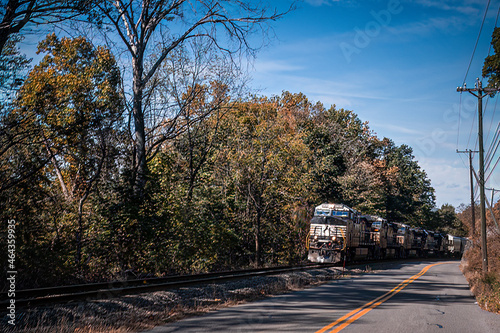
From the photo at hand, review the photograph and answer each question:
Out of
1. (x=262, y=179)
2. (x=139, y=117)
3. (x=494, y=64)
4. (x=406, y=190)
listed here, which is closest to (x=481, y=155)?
(x=494, y=64)

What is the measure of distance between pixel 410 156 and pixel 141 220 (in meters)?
76.2

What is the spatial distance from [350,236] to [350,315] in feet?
63.8

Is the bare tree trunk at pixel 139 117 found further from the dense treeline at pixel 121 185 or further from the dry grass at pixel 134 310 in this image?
the dry grass at pixel 134 310

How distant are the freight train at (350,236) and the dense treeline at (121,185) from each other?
2.23 m

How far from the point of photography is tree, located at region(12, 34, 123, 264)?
49.3ft

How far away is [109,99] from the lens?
754 inches

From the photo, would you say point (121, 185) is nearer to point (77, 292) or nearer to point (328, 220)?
point (77, 292)

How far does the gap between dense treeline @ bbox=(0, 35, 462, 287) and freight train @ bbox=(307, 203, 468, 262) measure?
7.31 ft

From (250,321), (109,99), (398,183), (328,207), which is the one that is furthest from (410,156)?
(250,321)

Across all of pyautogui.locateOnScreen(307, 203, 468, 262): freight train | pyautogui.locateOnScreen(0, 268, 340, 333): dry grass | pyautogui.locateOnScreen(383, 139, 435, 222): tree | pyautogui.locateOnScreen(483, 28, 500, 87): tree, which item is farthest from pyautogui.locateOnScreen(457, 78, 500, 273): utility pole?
pyautogui.locateOnScreen(383, 139, 435, 222): tree

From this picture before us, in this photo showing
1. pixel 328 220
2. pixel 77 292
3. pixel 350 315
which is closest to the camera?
pixel 350 315

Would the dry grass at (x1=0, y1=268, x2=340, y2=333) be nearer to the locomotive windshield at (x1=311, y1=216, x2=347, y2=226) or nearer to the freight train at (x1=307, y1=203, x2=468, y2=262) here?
the freight train at (x1=307, y1=203, x2=468, y2=262)

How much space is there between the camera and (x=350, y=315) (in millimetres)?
11078

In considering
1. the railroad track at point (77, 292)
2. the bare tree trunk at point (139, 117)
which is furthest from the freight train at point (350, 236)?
the railroad track at point (77, 292)
